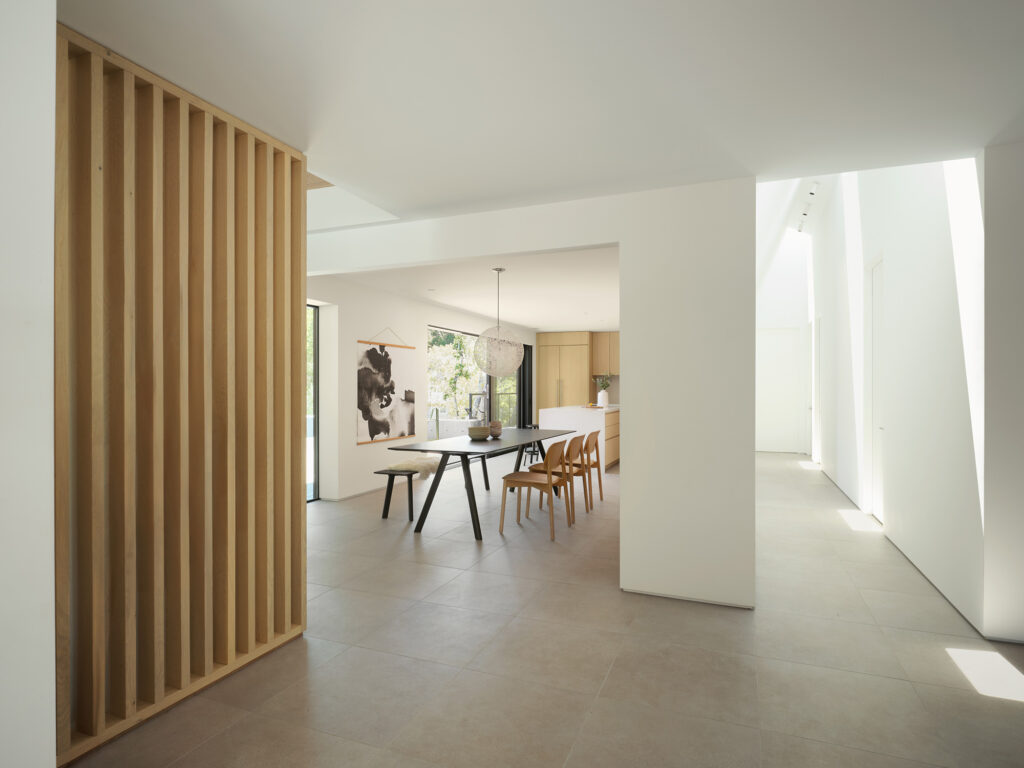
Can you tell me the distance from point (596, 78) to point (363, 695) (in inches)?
107

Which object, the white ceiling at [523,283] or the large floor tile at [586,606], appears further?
the white ceiling at [523,283]

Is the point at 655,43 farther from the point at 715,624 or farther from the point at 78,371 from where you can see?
the point at 715,624

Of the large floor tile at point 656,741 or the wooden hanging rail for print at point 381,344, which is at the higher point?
the wooden hanging rail for print at point 381,344

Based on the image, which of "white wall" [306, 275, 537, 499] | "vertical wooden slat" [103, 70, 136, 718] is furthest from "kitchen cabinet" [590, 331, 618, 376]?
"vertical wooden slat" [103, 70, 136, 718]

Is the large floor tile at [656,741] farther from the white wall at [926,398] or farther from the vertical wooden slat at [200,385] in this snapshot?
the white wall at [926,398]


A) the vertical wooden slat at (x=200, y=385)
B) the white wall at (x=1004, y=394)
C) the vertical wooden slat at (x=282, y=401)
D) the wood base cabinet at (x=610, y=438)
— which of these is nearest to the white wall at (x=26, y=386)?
the vertical wooden slat at (x=200, y=385)

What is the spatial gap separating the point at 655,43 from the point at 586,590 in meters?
→ 2.97

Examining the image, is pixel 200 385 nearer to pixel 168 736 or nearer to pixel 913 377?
pixel 168 736

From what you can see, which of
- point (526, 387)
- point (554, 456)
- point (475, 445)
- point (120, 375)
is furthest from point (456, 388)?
point (120, 375)

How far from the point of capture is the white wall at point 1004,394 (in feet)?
9.45

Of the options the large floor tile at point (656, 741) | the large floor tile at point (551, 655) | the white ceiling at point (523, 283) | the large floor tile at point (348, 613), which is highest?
the white ceiling at point (523, 283)

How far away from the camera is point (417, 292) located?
7398 mm

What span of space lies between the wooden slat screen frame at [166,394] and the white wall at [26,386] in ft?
2.41

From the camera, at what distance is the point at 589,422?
27.1ft
